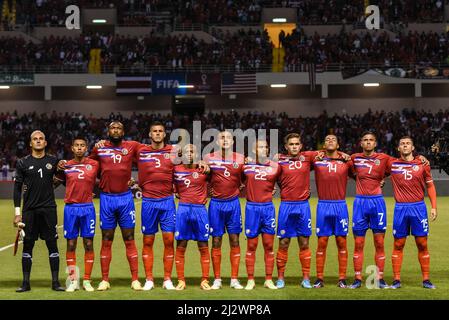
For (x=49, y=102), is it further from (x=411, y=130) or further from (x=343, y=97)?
(x=411, y=130)

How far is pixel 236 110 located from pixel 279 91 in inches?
107

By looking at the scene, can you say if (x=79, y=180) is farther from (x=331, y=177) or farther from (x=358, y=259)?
(x=358, y=259)

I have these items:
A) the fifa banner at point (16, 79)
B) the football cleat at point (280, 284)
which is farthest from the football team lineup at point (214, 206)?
the fifa banner at point (16, 79)

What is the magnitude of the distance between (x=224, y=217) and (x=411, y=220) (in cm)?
263

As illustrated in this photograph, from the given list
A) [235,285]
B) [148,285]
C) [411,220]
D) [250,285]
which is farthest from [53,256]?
[411,220]

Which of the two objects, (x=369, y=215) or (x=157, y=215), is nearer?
(x=157, y=215)

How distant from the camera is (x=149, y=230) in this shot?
11.0 metres

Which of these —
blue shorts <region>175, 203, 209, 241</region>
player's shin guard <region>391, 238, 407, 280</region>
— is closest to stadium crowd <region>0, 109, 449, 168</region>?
player's shin guard <region>391, 238, 407, 280</region>

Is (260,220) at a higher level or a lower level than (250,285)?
higher

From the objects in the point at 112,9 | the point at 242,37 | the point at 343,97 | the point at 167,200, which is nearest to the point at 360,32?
the point at 343,97

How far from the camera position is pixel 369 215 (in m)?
11.2

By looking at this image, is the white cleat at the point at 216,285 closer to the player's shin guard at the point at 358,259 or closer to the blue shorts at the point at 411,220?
the player's shin guard at the point at 358,259

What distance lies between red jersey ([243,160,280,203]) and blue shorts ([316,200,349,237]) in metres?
0.77

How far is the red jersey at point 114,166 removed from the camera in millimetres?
11000
